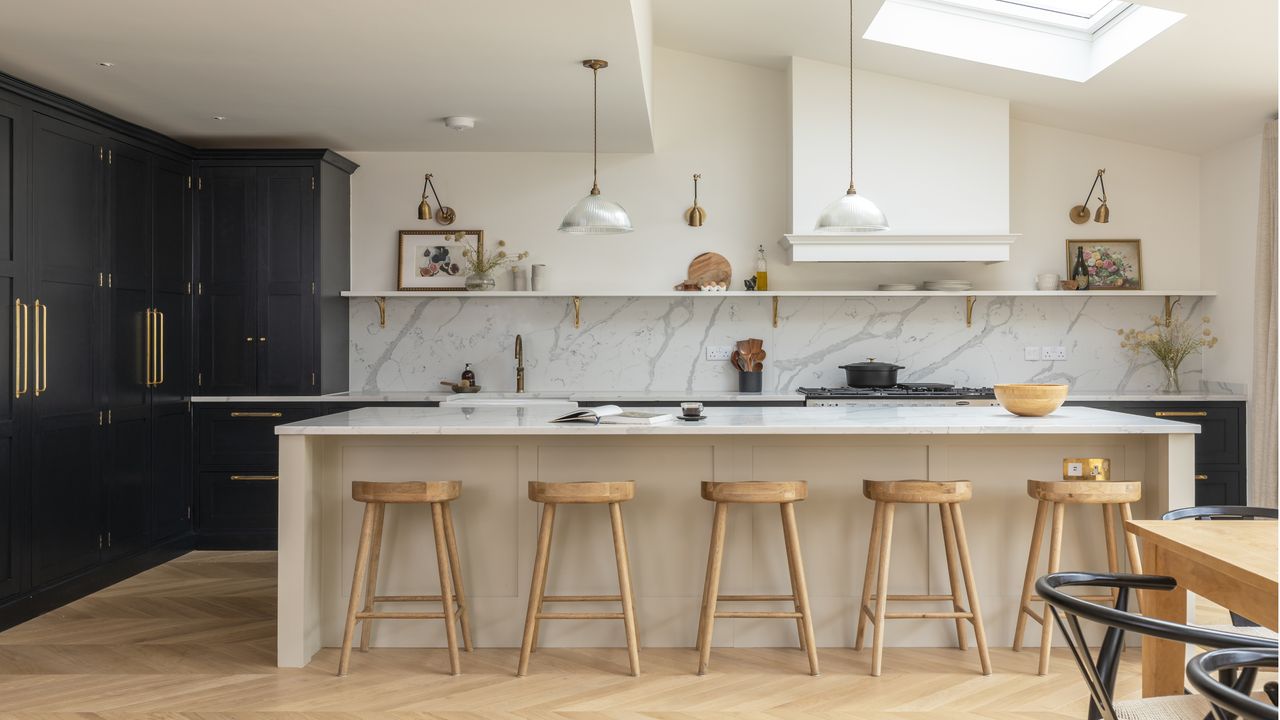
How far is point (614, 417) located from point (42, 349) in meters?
2.68

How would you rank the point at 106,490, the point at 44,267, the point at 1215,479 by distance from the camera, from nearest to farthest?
the point at 44,267
the point at 106,490
the point at 1215,479

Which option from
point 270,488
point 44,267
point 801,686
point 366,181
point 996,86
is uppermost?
point 996,86

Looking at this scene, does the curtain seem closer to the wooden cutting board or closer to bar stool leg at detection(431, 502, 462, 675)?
the wooden cutting board

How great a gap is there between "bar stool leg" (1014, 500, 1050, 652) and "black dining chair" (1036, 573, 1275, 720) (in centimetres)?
129

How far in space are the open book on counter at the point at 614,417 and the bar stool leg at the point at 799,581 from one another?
556 millimetres

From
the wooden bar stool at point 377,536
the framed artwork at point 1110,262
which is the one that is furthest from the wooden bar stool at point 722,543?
the framed artwork at point 1110,262

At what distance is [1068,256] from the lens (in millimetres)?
6000

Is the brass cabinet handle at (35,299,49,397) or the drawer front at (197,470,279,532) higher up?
the brass cabinet handle at (35,299,49,397)

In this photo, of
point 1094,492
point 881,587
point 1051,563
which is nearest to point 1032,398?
point 1094,492

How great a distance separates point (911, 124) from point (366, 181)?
3.40 metres

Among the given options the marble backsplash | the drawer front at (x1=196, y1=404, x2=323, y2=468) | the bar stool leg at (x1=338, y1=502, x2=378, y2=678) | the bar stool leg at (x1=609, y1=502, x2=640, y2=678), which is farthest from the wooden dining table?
the drawer front at (x1=196, y1=404, x2=323, y2=468)

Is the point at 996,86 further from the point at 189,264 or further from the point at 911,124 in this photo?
the point at 189,264

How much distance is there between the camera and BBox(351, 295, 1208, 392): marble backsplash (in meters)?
6.04

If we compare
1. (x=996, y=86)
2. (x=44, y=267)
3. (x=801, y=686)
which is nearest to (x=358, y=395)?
(x=44, y=267)
